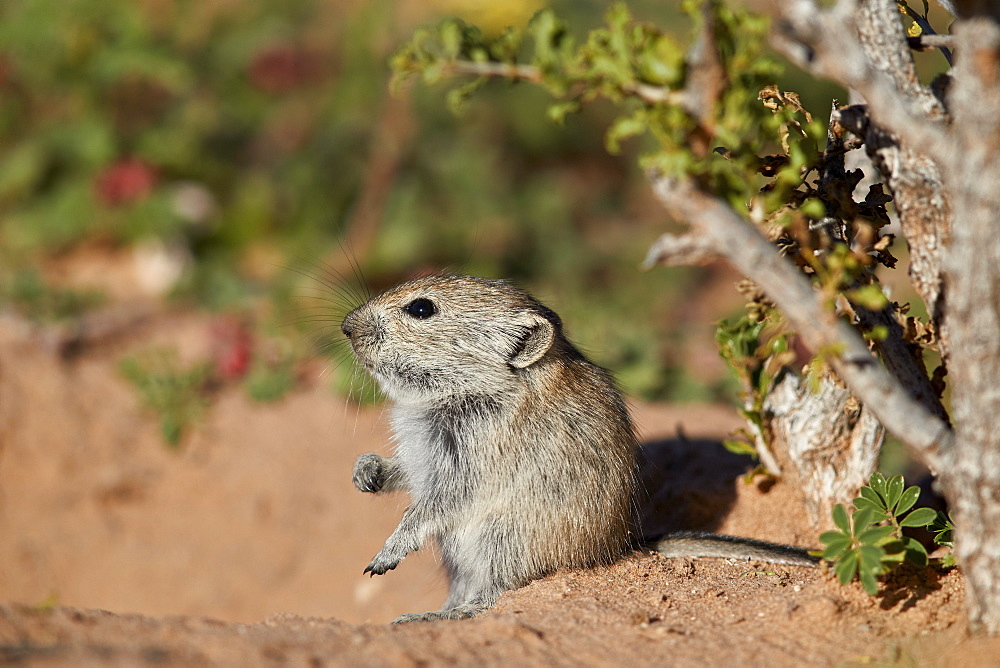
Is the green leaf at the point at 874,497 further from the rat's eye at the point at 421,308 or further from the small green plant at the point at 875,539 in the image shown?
the rat's eye at the point at 421,308

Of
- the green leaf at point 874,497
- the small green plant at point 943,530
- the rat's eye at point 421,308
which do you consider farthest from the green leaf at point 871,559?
the rat's eye at point 421,308

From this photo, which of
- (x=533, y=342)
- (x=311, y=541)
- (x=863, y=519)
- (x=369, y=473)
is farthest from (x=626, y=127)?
(x=311, y=541)

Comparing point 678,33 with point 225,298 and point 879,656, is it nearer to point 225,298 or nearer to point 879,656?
point 225,298

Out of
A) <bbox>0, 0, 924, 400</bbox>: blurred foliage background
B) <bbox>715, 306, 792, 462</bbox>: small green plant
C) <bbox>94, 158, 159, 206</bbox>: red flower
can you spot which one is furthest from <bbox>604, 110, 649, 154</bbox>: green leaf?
<bbox>94, 158, 159, 206</bbox>: red flower

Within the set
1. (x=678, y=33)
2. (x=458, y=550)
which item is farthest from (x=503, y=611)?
(x=678, y=33)

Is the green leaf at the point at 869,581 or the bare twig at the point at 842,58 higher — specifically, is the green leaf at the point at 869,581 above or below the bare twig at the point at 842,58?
below

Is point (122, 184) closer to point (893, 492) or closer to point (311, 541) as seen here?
point (311, 541)
